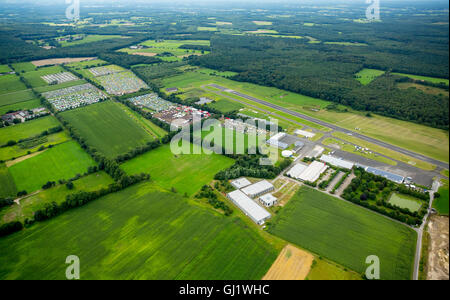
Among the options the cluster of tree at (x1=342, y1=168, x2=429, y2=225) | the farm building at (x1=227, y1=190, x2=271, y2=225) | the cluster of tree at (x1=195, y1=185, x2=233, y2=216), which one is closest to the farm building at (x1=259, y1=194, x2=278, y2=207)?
the farm building at (x1=227, y1=190, x2=271, y2=225)

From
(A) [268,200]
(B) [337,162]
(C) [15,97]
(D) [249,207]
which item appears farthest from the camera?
(C) [15,97]

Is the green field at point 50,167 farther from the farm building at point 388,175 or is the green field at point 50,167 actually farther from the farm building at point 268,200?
the farm building at point 388,175

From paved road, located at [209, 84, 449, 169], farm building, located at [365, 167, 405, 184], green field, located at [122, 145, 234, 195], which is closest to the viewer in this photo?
farm building, located at [365, 167, 405, 184]

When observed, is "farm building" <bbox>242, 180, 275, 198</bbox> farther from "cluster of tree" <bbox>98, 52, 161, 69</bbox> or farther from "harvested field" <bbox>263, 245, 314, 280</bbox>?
"cluster of tree" <bbox>98, 52, 161, 69</bbox>

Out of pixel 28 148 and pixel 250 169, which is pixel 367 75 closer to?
pixel 250 169

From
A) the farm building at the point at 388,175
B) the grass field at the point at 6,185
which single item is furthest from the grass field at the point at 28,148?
the farm building at the point at 388,175

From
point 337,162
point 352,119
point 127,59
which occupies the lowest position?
point 337,162

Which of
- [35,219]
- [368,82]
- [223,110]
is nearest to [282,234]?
[35,219]

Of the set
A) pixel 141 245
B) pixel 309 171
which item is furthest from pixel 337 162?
pixel 141 245
